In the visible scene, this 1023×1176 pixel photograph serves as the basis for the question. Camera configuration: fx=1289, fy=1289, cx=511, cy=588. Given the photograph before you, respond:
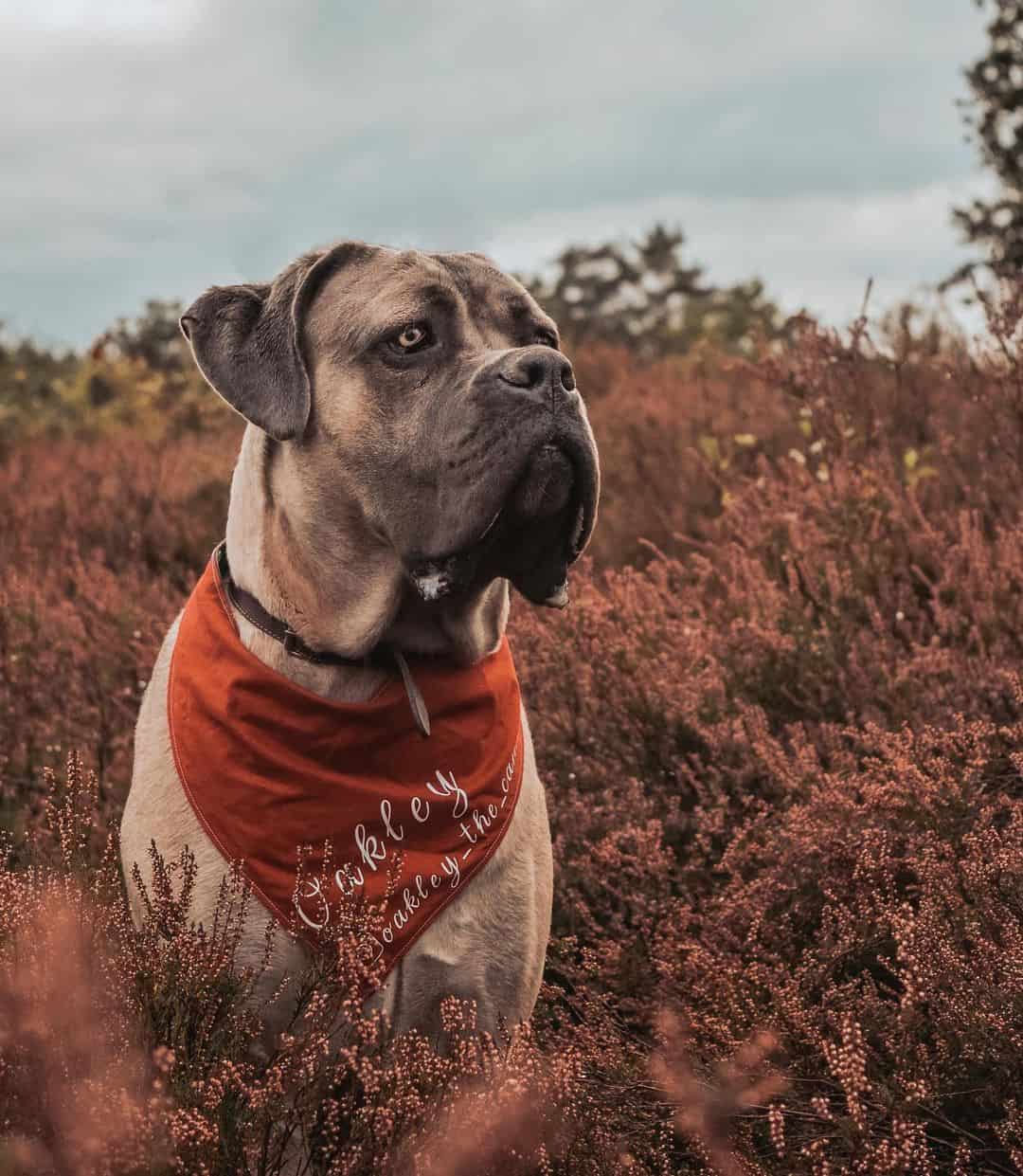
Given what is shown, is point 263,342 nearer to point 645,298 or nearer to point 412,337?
point 412,337

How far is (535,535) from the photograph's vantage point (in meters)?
2.85

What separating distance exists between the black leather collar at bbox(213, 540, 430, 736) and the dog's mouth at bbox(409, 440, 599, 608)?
0.89 ft

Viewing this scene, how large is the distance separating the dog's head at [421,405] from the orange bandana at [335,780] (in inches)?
15.3

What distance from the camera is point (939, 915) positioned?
274 centimetres

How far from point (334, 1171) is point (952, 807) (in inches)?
72.1

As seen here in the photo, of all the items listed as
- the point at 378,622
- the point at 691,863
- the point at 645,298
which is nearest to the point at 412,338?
the point at 378,622

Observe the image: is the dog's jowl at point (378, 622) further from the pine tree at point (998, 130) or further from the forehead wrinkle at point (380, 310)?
the pine tree at point (998, 130)

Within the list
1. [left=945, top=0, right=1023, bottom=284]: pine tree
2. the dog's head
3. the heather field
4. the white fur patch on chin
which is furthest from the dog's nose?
[left=945, top=0, right=1023, bottom=284]: pine tree

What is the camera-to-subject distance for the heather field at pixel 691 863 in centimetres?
215

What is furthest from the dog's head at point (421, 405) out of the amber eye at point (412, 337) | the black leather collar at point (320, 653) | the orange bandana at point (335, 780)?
the orange bandana at point (335, 780)

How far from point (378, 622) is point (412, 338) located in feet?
2.10

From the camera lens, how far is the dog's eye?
2.89 meters

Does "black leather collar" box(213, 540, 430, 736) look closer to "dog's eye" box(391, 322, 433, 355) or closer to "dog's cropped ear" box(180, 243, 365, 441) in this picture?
"dog's cropped ear" box(180, 243, 365, 441)

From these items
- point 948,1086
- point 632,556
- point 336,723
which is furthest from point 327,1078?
point 632,556
